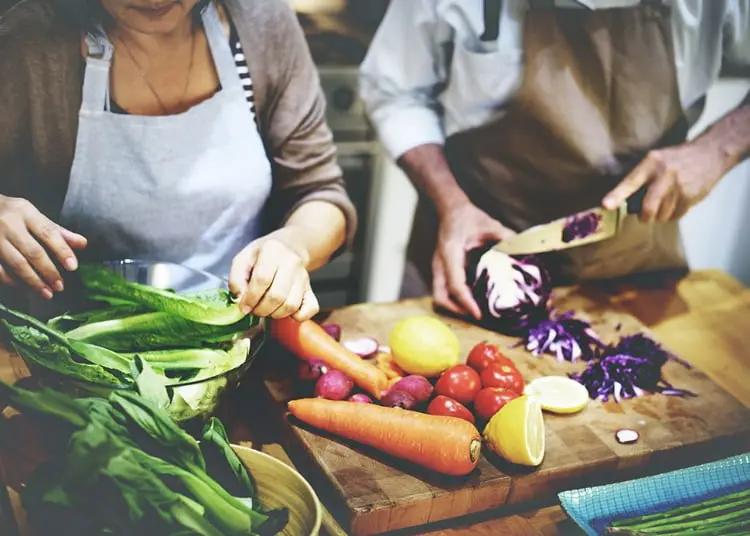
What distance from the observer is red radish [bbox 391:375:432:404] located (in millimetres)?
1209

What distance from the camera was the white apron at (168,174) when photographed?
44.9 inches

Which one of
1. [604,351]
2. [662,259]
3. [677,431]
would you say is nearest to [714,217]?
[662,259]

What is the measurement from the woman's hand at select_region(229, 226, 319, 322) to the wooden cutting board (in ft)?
0.51

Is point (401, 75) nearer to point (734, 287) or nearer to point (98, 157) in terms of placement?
point (98, 157)

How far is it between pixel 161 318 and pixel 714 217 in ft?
3.86

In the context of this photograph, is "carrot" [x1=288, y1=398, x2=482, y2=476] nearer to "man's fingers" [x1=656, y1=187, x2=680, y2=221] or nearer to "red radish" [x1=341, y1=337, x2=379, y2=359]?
"red radish" [x1=341, y1=337, x2=379, y2=359]

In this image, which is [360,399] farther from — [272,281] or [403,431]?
[272,281]

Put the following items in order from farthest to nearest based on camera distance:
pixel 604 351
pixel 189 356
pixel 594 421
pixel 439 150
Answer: pixel 439 150 < pixel 604 351 < pixel 594 421 < pixel 189 356

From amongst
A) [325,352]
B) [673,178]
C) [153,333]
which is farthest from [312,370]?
[673,178]

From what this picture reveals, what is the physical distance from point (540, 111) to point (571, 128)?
2.7 inches

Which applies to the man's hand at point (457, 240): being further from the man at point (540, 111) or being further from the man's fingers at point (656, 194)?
the man's fingers at point (656, 194)

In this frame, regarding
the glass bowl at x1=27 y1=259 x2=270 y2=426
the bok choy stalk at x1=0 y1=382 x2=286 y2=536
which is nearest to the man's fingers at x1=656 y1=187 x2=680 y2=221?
the glass bowl at x1=27 y1=259 x2=270 y2=426

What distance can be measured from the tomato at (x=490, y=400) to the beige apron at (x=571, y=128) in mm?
479

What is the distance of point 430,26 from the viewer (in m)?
1.45
